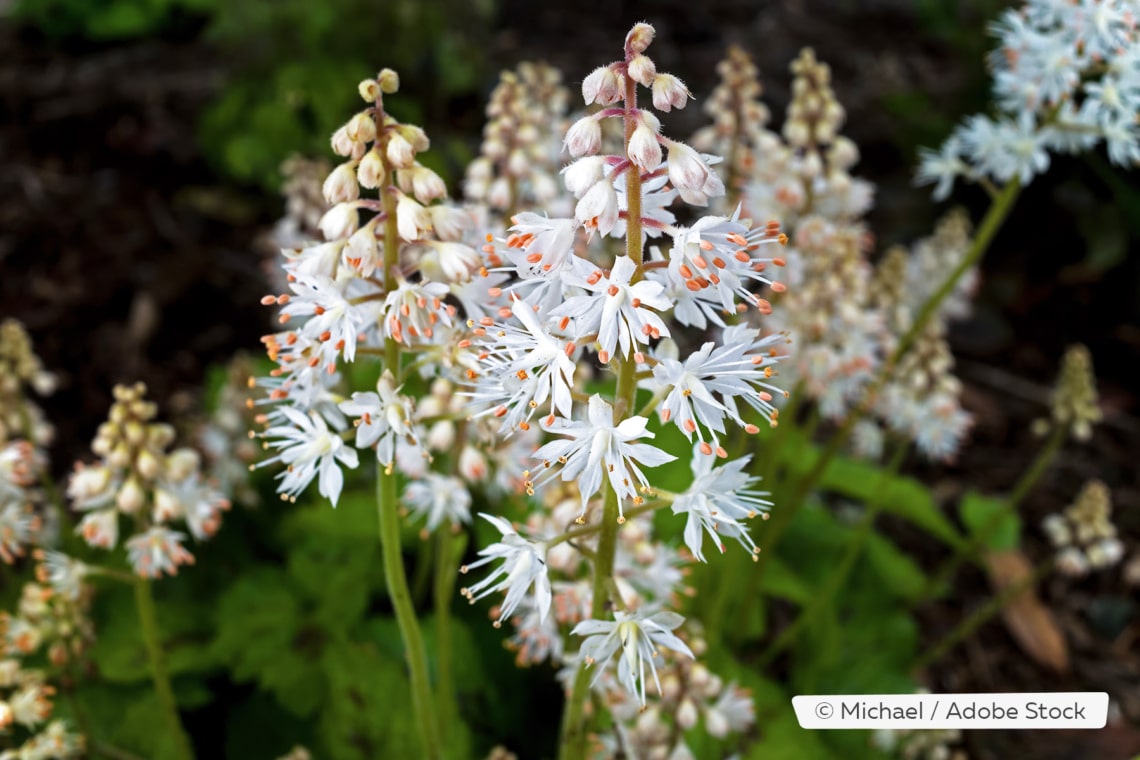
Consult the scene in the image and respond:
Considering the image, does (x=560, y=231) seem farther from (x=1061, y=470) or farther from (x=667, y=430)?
(x=1061, y=470)

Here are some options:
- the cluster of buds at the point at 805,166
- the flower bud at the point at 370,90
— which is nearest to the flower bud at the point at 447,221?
the flower bud at the point at 370,90

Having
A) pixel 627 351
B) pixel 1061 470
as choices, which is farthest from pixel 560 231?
pixel 1061 470

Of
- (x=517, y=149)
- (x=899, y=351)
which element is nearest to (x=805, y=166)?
(x=899, y=351)

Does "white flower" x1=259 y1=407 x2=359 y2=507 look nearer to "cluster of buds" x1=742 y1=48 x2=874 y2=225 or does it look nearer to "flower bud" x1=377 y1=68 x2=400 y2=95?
"flower bud" x1=377 y1=68 x2=400 y2=95

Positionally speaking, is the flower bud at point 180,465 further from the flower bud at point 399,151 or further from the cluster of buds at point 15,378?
the flower bud at point 399,151

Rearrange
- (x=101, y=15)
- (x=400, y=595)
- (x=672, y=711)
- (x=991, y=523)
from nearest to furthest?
1. (x=400, y=595)
2. (x=672, y=711)
3. (x=991, y=523)
4. (x=101, y=15)

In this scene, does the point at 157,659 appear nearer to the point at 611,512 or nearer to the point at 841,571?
the point at 611,512
